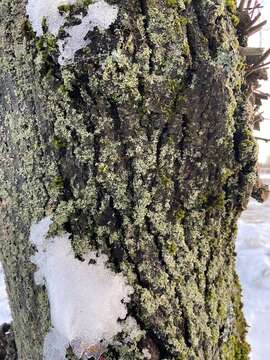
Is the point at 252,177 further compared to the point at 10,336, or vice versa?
the point at 10,336

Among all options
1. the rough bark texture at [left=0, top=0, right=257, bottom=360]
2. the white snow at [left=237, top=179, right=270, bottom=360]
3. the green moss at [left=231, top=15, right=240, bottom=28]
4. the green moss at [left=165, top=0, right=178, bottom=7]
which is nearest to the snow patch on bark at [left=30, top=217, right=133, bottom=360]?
the rough bark texture at [left=0, top=0, right=257, bottom=360]

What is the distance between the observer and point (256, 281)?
3367 millimetres

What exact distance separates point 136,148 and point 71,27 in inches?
10.3

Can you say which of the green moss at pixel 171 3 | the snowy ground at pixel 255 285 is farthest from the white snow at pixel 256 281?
the green moss at pixel 171 3

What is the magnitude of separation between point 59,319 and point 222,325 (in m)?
0.40

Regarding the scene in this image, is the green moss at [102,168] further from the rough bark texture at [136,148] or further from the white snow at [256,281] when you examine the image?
the white snow at [256,281]

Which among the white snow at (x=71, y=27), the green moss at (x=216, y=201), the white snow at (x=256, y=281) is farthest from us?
the white snow at (x=256, y=281)

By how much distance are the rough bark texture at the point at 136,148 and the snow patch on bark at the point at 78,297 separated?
23 mm

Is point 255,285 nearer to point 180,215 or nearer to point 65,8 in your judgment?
point 180,215

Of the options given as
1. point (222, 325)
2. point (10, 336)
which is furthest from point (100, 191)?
point (10, 336)

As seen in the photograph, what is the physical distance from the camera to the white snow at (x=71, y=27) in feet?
2.52

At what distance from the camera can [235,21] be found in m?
0.94

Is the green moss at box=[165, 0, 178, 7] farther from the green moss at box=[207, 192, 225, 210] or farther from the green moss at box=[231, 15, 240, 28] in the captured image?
the green moss at box=[207, 192, 225, 210]

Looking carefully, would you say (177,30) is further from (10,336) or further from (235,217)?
(10,336)
